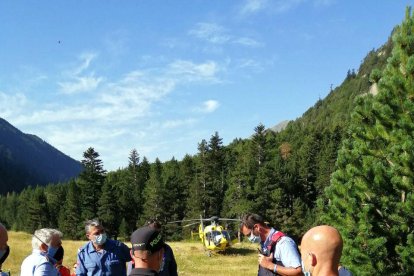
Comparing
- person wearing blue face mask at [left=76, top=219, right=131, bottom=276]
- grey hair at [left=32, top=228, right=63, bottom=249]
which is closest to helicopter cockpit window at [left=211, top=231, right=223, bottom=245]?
person wearing blue face mask at [left=76, top=219, right=131, bottom=276]

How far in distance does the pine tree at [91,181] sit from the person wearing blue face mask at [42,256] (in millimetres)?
64012

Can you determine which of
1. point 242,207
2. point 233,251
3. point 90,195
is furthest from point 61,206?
point 233,251

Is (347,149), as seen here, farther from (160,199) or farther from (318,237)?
(160,199)

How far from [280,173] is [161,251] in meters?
72.0

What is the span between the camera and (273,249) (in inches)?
221

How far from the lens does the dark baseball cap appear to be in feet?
10.9

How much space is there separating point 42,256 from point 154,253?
205 centimetres

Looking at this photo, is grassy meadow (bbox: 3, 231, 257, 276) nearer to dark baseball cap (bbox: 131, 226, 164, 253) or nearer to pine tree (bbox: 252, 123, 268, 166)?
dark baseball cap (bbox: 131, 226, 164, 253)

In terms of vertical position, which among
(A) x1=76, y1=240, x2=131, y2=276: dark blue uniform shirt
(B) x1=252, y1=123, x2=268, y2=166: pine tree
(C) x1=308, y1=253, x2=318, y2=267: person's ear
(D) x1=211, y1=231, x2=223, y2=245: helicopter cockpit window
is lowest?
(D) x1=211, y1=231, x2=223, y2=245: helicopter cockpit window

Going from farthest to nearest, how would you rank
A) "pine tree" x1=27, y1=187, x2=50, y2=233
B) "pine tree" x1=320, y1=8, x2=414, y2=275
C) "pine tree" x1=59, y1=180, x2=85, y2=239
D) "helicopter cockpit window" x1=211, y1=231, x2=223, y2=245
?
"pine tree" x1=27, y1=187, x2=50, y2=233 → "pine tree" x1=59, y1=180, x2=85, y2=239 → "helicopter cockpit window" x1=211, y1=231, x2=223, y2=245 → "pine tree" x1=320, y1=8, x2=414, y2=275

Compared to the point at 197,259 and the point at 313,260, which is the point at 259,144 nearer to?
the point at 197,259

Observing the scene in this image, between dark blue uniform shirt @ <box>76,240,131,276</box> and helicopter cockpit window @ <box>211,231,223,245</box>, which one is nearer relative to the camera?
dark blue uniform shirt @ <box>76,240,131,276</box>

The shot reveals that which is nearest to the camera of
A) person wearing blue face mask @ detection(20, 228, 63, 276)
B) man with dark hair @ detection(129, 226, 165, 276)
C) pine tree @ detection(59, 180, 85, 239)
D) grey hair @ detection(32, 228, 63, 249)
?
man with dark hair @ detection(129, 226, 165, 276)

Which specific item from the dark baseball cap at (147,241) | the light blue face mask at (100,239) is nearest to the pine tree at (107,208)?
the light blue face mask at (100,239)
